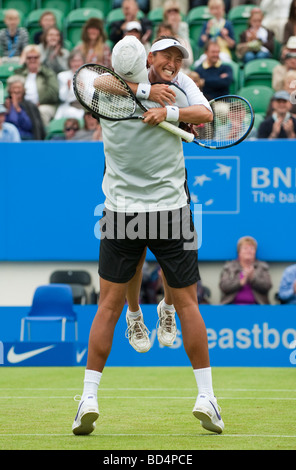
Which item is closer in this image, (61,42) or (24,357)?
(24,357)

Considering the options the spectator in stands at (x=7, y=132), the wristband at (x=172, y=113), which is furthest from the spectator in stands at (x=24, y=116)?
the wristband at (x=172, y=113)

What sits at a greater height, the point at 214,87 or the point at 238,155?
the point at 214,87

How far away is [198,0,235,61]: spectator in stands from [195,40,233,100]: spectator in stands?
A: 857mm

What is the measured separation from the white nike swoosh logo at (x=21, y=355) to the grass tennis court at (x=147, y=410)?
0.16m

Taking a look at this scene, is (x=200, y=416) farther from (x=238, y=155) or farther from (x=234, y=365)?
(x=238, y=155)

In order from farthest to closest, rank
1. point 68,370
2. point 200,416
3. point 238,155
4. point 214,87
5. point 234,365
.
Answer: point 214,87, point 238,155, point 234,365, point 68,370, point 200,416

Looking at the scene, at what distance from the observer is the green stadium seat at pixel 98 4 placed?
1429cm

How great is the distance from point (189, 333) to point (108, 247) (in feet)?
1.98

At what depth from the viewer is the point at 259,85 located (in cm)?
1220

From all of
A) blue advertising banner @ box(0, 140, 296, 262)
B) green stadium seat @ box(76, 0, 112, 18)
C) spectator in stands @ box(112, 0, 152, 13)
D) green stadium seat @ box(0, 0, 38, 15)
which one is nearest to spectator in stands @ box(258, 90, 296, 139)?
blue advertising banner @ box(0, 140, 296, 262)

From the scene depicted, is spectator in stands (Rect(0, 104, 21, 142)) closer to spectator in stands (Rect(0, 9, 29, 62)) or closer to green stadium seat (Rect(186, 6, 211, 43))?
spectator in stands (Rect(0, 9, 29, 62))

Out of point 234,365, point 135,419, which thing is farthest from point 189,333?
point 234,365

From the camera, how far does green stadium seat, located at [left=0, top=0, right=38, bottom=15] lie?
14.6 metres

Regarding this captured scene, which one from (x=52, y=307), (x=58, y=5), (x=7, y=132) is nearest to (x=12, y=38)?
(x=58, y=5)
